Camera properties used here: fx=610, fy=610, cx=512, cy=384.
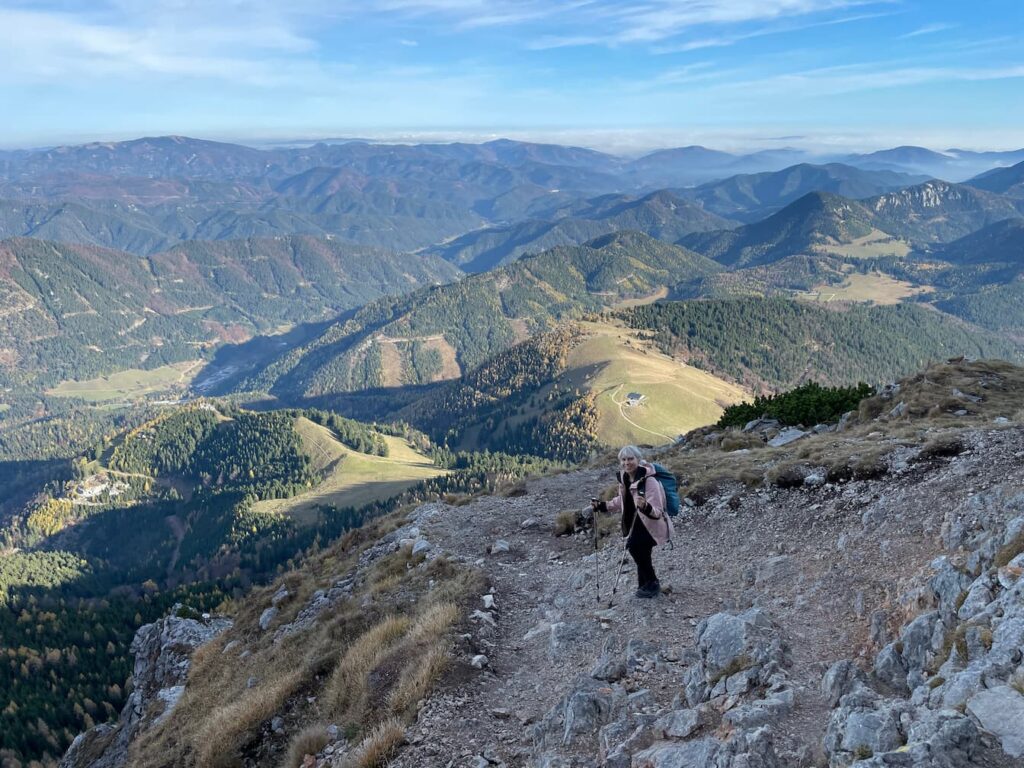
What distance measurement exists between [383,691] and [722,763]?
33.4 ft

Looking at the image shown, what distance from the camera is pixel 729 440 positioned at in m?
40.7

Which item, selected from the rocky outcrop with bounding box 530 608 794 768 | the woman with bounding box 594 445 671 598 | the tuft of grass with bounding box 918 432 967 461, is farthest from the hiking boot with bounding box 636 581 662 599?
the tuft of grass with bounding box 918 432 967 461

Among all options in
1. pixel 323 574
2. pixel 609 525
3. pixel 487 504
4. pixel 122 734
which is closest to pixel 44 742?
pixel 122 734

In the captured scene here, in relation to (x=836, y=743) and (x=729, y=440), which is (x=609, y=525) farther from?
(x=836, y=743)

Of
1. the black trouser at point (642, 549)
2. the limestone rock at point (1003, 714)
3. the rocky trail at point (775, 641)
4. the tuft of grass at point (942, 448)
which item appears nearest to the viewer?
the limestone rock at point (1003, 714)

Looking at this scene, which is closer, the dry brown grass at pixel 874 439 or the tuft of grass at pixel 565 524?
the dry brown grass at pixel 874 439

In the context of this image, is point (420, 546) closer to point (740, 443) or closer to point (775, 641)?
point (775, 641)

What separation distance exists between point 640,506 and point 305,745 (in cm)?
1096

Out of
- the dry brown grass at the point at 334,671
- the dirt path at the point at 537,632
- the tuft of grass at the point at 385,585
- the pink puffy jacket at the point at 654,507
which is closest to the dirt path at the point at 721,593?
the dirt path at the point at 537,632

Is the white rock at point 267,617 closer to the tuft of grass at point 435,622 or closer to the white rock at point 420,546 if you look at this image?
the white rock at point 420,546

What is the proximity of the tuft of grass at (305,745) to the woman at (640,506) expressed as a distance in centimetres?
982

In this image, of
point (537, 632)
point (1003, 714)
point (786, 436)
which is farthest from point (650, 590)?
point (786, 436)

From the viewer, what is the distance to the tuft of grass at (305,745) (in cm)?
1592

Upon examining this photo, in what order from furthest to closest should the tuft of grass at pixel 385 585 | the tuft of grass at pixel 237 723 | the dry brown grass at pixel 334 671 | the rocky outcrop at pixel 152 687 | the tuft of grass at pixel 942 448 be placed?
the rocky outcrop at pixel 152 687 → the tuft of grass at pixel 385 585 → the tuft of grass at pixel 942 448 → the tuft of grass at pixel 237 723 → the dry brown grass at pixel 334 671
